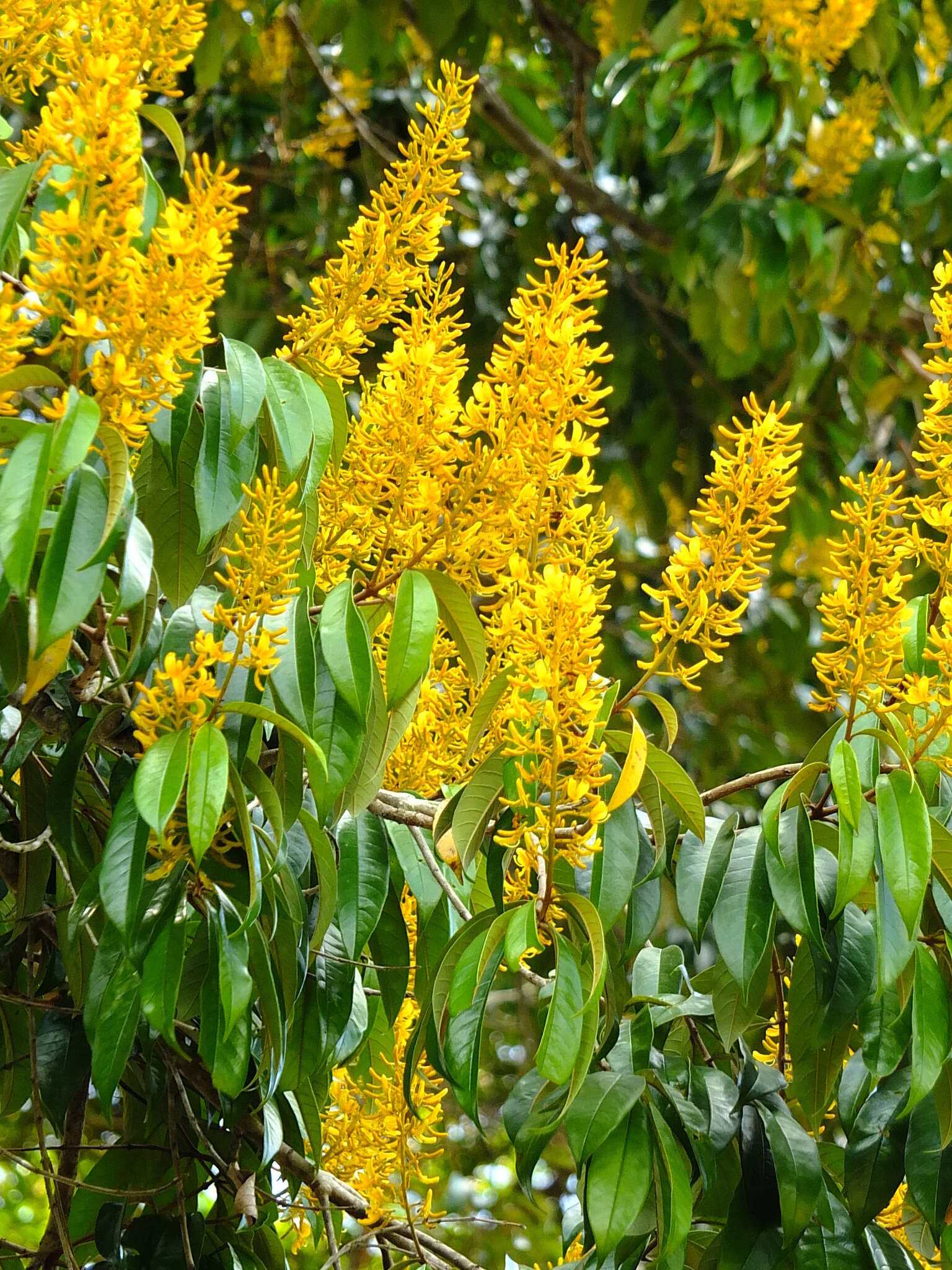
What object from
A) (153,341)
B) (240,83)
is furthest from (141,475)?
(240,83)

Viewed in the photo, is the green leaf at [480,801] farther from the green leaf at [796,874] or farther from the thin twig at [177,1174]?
the thin twig at [177,1174]

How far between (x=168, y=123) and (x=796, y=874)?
702 millimetres

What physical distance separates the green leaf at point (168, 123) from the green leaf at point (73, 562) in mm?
352

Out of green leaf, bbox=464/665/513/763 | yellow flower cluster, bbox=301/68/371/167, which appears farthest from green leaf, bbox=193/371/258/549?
yellow flower cluster, bbox=301/68/371/167

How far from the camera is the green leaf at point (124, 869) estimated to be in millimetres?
789

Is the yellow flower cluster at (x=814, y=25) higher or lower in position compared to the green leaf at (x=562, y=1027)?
higher

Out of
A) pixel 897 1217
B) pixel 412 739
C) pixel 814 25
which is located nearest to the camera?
pixel 412 739

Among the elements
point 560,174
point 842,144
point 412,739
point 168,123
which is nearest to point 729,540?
point 412,739

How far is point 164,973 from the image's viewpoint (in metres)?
0.82

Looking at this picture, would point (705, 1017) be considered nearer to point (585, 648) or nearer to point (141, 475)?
point (585, 648)

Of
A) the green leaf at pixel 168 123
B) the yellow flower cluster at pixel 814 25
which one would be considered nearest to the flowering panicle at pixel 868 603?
the green leaf at pixel 168 123

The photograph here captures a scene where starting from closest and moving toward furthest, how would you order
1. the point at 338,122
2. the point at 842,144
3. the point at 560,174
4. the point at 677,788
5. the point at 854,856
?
1. the point at 854,856
2. the point at 677,788
3. the point at 842,144
4. the point at 560,174
5. the point at 338,122

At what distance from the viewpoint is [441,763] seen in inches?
43.4

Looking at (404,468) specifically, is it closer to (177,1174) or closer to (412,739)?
(412,739)
